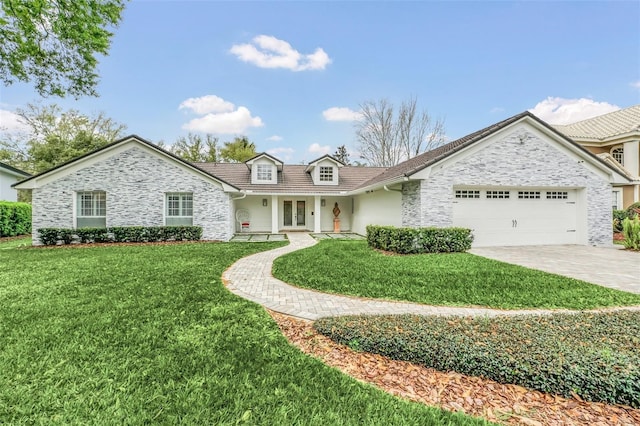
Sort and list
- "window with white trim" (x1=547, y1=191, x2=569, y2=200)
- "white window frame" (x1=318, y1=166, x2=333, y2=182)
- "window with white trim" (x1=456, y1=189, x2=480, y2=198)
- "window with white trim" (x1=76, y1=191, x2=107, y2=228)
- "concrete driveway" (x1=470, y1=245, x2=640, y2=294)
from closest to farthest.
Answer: "concrete driveway" (x1=470, y1=245, x2=640, y2=294), "window with white trim" (x1=456, y1=189, x2=480, y2=198), "window with white trim" (x1=547, y1=191, x2=569, y2=200), "window with white trim" (x1=76, y1=191, x2=107, y2=228), "white window frame" (x1=318, y1=166, x2=333, y2=182)

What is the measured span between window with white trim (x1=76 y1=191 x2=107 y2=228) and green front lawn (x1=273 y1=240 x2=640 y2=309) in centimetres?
1086

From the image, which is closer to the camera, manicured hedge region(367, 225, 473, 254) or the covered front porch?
manicured hedge region(367, 225, 473, 254)

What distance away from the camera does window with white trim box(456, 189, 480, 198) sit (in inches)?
454

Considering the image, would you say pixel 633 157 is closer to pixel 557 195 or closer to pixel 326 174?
pixel 557 195

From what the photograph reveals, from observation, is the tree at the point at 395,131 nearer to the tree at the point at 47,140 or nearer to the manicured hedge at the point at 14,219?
the tree at the point at 47,140

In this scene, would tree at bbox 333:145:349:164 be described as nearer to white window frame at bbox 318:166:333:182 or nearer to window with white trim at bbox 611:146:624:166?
white window frame at bbox 318:166:333:182

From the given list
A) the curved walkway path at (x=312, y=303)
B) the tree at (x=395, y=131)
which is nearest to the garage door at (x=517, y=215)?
the curved walkway path at (x=312, y=303)

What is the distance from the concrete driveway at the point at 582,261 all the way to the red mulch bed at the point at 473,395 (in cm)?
526

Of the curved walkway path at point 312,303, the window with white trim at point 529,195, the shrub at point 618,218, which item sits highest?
the window with white trim at point 529,195

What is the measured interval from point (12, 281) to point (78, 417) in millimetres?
6846

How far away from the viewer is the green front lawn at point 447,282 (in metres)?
5.39

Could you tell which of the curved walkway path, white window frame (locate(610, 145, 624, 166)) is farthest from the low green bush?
white window frame (locate(610, 145, 624, 166))

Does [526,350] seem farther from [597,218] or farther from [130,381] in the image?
[597,218]

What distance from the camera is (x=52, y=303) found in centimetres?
515
